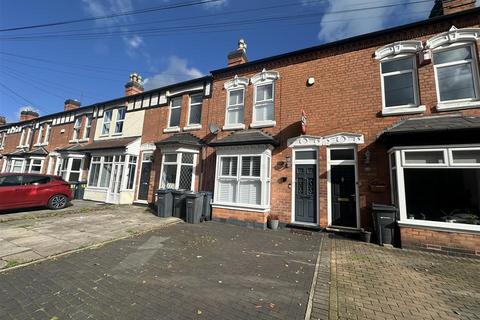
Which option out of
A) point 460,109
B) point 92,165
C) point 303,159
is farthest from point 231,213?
point 92,165

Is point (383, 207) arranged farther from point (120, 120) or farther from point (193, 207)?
point (120, 120)

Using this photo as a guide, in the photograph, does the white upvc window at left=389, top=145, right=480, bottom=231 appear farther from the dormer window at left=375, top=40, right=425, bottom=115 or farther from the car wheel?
the car wheel

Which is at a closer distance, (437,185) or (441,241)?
(441,241)

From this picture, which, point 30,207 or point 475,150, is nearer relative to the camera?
point 475,150

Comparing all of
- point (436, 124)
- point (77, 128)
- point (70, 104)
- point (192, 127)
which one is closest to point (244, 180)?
point (192, 127)

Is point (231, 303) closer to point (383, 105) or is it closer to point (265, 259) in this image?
Answer: point (265, 259)

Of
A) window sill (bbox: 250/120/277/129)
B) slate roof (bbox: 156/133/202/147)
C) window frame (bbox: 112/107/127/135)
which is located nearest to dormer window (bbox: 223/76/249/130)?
window sill (bbox: 250/120/277/129)

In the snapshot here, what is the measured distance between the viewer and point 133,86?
52.8ft

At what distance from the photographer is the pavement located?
5.18 m

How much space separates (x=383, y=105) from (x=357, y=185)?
9.75ft

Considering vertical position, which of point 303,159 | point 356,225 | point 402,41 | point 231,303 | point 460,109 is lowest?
point 231,303

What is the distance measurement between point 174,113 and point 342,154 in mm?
9493

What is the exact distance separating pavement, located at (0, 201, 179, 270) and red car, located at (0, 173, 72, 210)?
2.05ft

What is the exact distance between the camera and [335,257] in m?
5.55
